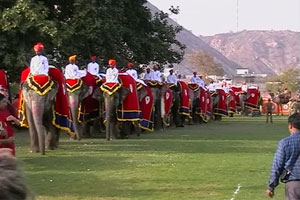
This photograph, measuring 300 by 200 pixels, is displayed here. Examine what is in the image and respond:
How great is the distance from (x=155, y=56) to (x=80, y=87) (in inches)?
410

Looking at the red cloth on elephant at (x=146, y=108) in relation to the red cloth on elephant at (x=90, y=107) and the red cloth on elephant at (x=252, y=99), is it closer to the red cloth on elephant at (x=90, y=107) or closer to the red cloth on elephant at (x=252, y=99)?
the red cloth on elephant at (x=90, y=107)

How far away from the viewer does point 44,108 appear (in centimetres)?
1440

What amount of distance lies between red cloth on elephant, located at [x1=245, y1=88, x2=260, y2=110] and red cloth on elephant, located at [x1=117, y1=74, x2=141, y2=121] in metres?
24.9

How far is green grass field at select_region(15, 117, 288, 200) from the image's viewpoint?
9.41m

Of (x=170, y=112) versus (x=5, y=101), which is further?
(x=170, y=112)

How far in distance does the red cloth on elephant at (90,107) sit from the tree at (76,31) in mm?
2273

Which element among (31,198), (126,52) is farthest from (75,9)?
(31,198)

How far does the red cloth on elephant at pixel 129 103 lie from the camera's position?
19.0 meters

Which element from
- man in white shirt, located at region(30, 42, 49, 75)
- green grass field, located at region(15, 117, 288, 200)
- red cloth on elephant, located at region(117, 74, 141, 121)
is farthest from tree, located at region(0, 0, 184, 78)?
man in white shirt, located at region(30, 42, 49, 75)

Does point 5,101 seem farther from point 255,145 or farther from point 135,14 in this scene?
point 135,14

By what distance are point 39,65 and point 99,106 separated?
A: 627 centimetres

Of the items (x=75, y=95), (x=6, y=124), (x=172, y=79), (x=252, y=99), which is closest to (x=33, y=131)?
(x=75, y=95)

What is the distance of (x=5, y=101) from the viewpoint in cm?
828

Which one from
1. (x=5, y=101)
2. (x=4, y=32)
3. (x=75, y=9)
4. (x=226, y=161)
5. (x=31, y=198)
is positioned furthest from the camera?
(x=75, y=9)
